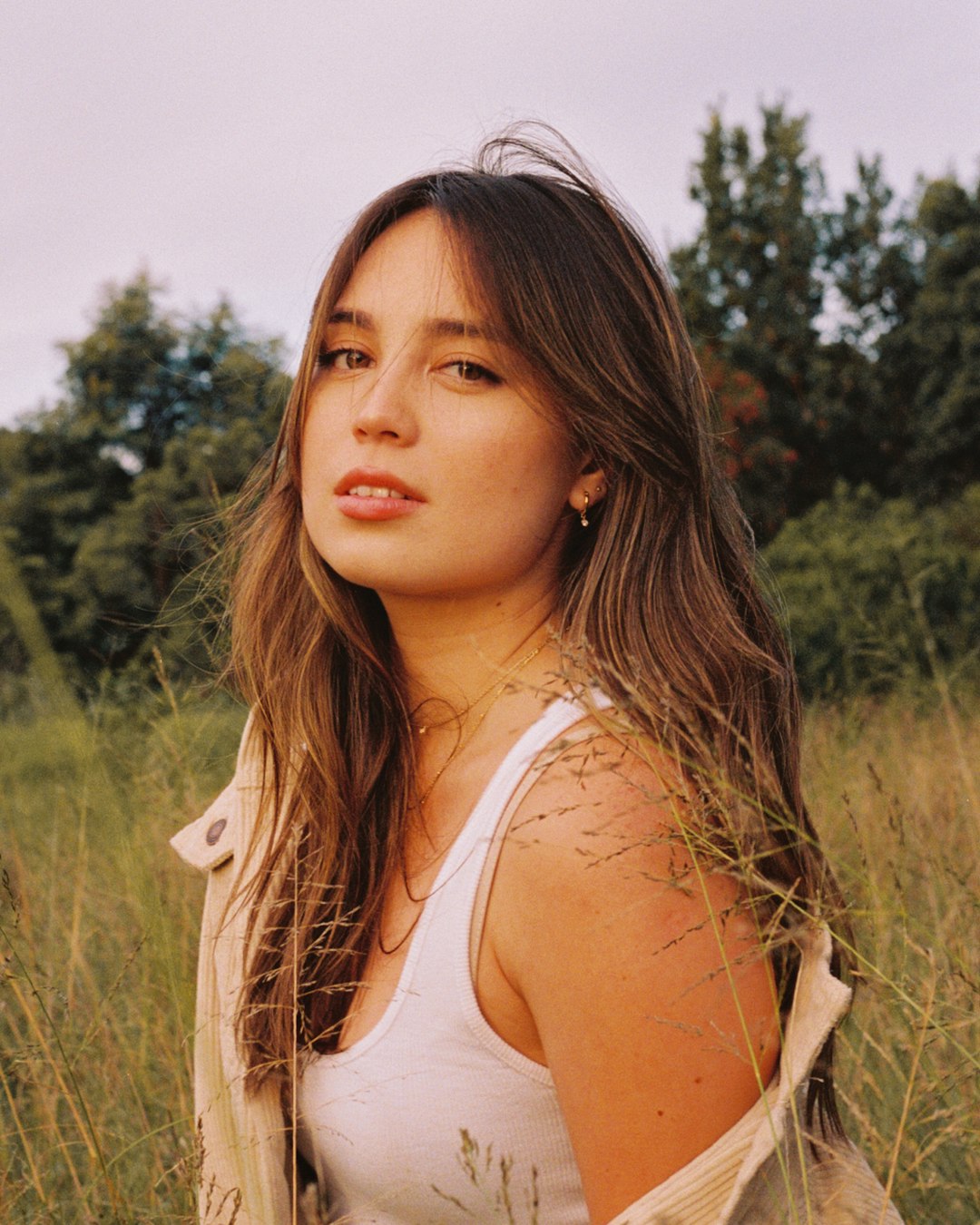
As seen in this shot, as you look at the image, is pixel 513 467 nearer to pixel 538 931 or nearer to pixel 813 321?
pixel 538 931

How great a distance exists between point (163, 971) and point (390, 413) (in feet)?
5.39

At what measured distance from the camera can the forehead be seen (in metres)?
1.72

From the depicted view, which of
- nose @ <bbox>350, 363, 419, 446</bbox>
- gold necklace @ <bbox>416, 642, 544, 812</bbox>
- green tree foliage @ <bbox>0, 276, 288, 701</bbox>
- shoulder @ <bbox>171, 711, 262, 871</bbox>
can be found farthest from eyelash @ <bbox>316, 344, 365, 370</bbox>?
green tree foliage @ <bbox>0, 276, 288, 701</bbox>

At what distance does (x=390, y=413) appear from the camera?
165 centimetres

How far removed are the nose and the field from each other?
2.56 ft

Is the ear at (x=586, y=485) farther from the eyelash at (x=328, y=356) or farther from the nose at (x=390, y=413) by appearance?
the eyelash at (x=328, y=356)

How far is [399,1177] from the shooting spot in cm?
150

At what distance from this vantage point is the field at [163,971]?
171cm

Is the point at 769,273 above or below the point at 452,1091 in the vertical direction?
above

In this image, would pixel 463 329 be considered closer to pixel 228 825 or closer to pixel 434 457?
pixel 434 457

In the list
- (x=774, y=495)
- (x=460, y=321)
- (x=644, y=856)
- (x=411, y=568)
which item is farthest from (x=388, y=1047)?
(x=774, y=495)


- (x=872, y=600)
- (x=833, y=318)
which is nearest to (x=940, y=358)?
(x=833, y=318)

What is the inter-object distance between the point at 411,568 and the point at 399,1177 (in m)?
0.83

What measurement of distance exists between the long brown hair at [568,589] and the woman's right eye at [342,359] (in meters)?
0.02
